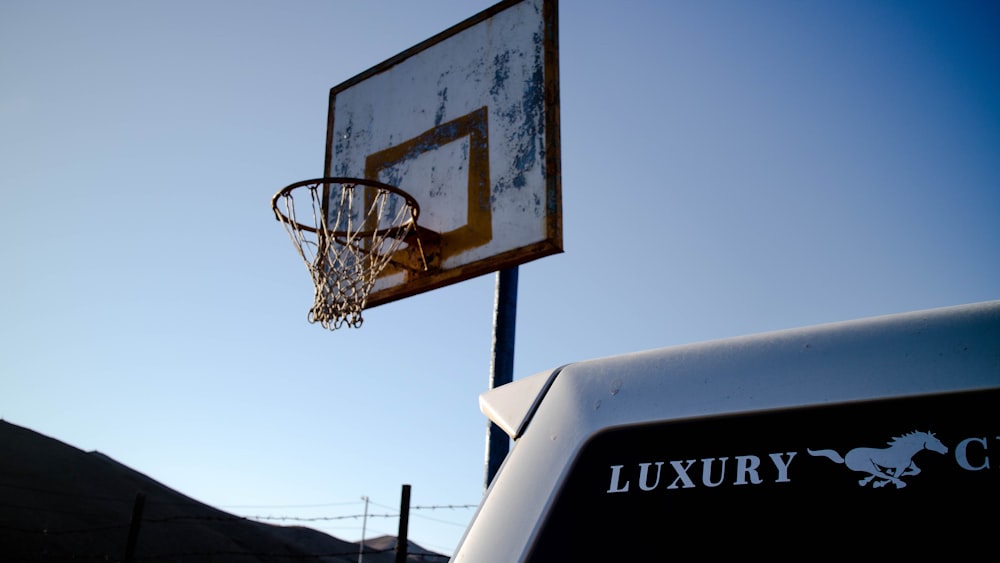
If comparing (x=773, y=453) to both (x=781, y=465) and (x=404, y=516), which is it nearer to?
(x=781, y=465)

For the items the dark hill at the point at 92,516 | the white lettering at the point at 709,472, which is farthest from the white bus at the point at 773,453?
the dark hill at the point at 92,516

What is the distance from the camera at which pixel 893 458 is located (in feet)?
3.69

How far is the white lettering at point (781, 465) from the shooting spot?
118 centimetres

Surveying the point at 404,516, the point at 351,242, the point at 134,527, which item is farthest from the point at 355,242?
the point at 134,527

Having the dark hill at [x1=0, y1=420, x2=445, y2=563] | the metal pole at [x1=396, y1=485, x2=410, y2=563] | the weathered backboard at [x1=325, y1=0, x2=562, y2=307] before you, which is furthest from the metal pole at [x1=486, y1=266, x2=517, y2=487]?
the dark hill at [x1=0, y1=420, x2=445, y2=563]

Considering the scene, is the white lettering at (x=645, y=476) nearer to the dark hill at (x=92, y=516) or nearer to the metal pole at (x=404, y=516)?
the metal pole at (x=404, y=516)

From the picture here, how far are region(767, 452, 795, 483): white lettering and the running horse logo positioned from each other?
67 millimetres

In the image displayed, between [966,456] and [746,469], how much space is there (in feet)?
0.94

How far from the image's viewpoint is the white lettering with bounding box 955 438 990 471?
107 centimetres

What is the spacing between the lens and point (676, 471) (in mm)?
1254

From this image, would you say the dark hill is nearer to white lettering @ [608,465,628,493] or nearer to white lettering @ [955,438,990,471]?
white lettering @ [608,465,628,493]

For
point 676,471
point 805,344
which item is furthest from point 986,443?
point 676,471

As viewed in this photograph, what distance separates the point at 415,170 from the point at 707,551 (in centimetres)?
611

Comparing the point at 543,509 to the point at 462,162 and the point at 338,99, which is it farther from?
the point at 338,99
